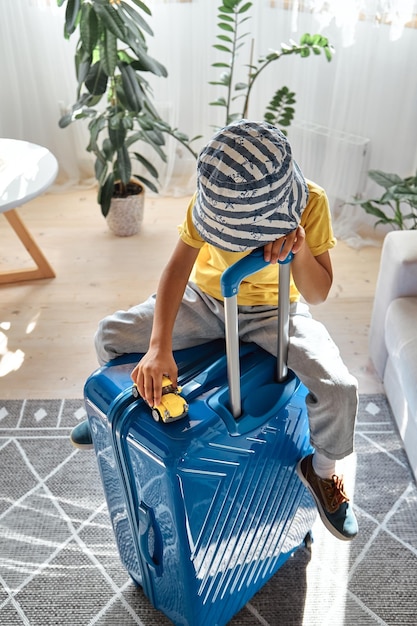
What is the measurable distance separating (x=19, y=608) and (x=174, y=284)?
2.72 ft

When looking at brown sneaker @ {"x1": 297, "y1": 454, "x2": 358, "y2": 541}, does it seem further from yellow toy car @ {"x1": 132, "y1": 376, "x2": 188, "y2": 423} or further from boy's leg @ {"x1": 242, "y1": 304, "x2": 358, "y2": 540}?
yellow toy car @ {"x1": 132, "y1": 376, "x2": 188, "y2": 423}

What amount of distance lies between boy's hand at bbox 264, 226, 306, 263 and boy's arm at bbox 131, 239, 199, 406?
288mm

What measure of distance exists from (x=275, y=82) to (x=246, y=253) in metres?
1.76

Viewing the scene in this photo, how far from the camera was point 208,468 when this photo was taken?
106 centimetres

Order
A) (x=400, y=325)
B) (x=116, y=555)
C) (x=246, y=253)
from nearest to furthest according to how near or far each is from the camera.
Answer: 1. (x=246, y=253)
2. (x=116, y=555)
3. (x=400, y=325)

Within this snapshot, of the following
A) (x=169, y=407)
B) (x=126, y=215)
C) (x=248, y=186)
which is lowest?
(x=126, y=215)

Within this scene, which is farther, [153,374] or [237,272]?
[153,374]

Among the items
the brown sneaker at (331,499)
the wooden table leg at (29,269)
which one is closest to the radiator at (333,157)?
the wooden table leg at (29,269)

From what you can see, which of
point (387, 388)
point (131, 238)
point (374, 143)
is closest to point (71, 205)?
point (131, 238)

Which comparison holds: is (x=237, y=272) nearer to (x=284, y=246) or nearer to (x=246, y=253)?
(x=284, y=246)

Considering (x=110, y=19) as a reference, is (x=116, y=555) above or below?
below

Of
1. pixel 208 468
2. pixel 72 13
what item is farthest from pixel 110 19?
pixel 208 468

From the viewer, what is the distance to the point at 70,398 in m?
1.97

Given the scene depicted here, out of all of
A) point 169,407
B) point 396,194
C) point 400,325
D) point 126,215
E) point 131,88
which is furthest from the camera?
point 126,215
